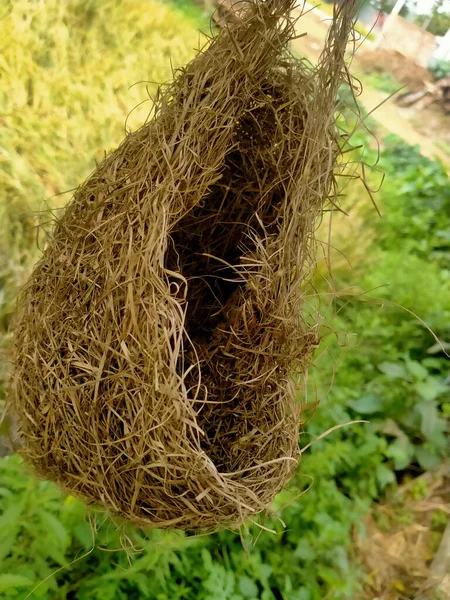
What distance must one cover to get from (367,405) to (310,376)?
259 millimetres

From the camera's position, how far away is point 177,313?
0.44 meters

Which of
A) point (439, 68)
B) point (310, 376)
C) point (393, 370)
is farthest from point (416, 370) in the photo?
point (439, 68)

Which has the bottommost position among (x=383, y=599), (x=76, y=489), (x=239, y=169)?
(x=383, y=599)

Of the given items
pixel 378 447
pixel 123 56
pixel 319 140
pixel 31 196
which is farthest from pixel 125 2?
pixel 378 447

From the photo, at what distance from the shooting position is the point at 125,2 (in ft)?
4.27

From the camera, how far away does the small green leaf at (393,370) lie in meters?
1.08

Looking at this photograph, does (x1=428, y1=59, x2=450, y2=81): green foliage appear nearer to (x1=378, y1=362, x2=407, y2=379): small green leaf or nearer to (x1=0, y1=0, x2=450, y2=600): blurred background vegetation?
(x1=0, y1=0, x2=450, y2=600): blurred background vegetation

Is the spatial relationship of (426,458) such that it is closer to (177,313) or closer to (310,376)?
(310,376)

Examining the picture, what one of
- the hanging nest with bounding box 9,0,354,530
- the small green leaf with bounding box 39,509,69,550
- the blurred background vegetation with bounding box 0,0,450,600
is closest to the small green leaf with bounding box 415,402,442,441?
the blurred background vegetation with bounding box 0,0,450,600

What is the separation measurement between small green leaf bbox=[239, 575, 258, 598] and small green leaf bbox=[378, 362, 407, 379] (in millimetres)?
498

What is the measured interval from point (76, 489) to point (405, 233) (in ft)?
4.15

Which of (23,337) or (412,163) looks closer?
(23,337)

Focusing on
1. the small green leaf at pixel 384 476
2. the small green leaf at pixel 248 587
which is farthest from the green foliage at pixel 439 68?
the small green leaf at pixel 248 587

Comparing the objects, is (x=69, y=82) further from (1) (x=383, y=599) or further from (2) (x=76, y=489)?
(1) (x=383, y=599)
